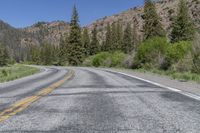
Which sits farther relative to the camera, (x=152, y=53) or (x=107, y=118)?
(x=152, y=53)

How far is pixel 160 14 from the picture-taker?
428ft

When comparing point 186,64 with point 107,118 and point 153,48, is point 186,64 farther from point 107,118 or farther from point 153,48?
point 107,118

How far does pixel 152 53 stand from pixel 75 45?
3810cm

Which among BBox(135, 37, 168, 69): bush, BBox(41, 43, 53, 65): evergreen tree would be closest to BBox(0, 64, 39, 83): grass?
BBox(135, 37, 168, 69): bush

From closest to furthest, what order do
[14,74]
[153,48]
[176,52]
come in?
1. [14,74]
2. [176,52]
3. [153,48]

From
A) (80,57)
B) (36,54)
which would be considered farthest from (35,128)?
(36,54)

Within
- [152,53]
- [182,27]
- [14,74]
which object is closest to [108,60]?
[182,27]

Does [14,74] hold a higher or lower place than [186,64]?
lower

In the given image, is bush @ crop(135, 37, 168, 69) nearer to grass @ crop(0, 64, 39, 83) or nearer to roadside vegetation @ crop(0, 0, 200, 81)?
roadside vegetation @ crop(0, 0, 200, 81)

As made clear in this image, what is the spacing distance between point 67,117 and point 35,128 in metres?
1.09

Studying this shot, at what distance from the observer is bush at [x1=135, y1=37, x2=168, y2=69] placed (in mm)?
38344

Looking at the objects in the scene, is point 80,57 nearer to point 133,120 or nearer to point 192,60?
point 192,60

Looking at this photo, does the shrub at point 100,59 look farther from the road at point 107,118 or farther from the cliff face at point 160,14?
the road at point 107,118

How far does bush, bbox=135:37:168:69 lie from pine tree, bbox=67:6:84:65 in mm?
34116
